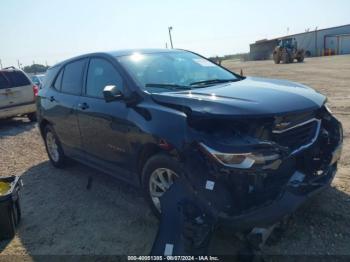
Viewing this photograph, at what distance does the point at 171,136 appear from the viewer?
11.5ft

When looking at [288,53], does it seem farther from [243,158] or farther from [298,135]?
[243,158]

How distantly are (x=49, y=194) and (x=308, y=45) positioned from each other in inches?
2497

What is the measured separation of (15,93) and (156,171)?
29.1 feet

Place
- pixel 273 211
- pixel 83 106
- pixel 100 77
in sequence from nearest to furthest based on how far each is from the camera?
pixel 273 211, pixel 100 77, pixel 83 106

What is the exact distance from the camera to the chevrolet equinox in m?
3.06

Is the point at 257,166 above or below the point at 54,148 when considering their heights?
above

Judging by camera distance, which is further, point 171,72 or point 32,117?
point 32,117

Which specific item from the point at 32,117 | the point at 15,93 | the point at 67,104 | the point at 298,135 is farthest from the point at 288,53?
the point at 298,135

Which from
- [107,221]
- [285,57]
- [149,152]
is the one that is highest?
[149,152]

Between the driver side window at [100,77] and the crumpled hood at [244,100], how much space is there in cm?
82

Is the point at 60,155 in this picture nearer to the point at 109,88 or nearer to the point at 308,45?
the point at 109,88

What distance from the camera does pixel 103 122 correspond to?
464 centimetres

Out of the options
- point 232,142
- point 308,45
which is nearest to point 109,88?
point 232,142

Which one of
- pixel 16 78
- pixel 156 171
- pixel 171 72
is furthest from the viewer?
pixel 16 78
